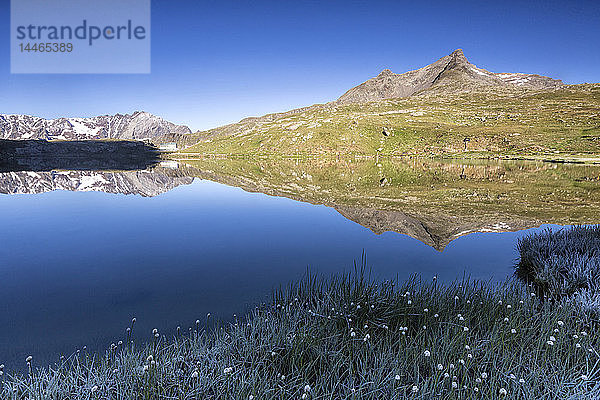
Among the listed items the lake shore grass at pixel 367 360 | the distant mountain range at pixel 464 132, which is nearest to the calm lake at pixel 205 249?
the lake shore grass at pixel 367 360

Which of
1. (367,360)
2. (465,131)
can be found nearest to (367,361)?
(367,360)

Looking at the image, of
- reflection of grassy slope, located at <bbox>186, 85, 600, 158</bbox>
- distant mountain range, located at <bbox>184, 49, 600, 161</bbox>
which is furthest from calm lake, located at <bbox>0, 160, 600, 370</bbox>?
reflection of grassy slope, located at <bbox>186, 85, 600, 158</bbox>

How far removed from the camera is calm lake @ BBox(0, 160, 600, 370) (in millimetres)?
8812

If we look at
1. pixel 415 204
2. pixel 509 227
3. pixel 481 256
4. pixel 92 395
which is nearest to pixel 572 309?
pixel 481 256

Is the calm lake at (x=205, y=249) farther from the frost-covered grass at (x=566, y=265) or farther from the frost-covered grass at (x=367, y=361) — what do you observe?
the frost-covered grass at (x=367, y=361)

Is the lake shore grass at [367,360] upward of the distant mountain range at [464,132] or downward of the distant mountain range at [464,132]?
downward

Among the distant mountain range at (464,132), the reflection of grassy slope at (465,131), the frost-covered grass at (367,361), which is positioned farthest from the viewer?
the reflection of grassy slope at (465,131)

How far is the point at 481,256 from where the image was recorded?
14.1 metres

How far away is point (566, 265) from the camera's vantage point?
11.0 m

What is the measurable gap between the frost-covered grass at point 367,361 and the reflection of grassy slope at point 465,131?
389ft

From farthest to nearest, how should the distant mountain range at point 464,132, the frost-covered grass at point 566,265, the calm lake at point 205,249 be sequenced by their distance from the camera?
1. the distant mountain range at point 464,132
2. the frost-covered grass at point 566,265
3. the calm lake at point 205,249

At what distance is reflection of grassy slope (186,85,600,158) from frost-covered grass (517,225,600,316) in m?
109

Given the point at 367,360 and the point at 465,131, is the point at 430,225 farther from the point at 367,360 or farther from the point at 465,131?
the point at 465,131

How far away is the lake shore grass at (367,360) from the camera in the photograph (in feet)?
16.5
